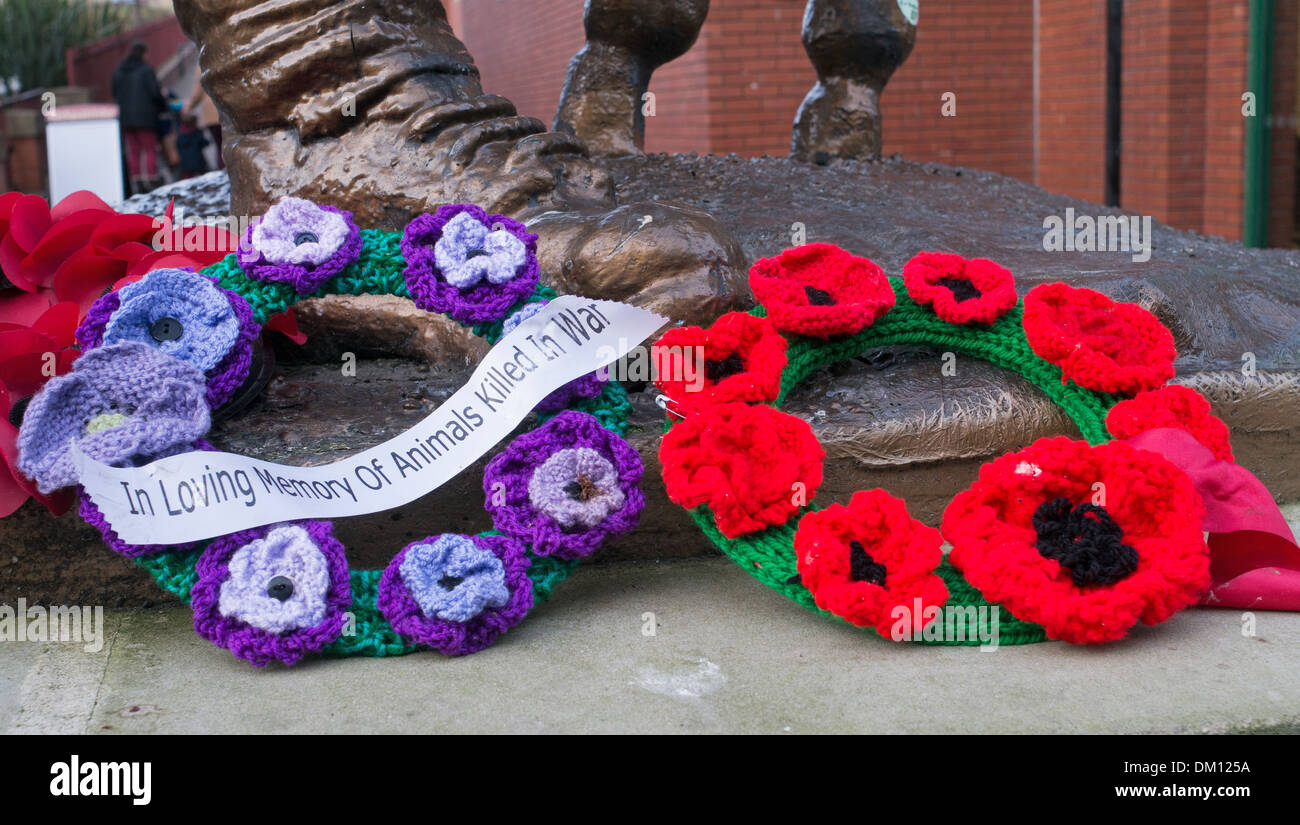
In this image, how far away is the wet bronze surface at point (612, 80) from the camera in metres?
3.63

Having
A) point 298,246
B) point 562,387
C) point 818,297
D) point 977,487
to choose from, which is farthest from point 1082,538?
point 298,246

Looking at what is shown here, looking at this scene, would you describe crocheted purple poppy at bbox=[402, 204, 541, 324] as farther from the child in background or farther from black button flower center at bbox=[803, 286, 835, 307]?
the child in background

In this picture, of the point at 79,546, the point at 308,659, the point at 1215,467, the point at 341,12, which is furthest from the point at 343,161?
the point at 1215,467

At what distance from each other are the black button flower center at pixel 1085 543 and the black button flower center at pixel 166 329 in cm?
129

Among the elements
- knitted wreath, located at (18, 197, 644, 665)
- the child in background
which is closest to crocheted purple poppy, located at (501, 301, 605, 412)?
knitted wreath, located at (18, 197, 644, 665)

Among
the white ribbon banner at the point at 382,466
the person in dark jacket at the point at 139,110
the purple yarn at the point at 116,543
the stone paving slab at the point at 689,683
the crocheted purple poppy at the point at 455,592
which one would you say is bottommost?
the stone paving slab at the point at 689,683

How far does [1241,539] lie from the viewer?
1773 mm

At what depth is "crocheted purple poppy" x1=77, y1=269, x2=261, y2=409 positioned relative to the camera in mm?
1781

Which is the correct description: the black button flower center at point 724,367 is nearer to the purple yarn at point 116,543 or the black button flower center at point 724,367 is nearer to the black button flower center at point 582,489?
the black button flower center at point 582,489

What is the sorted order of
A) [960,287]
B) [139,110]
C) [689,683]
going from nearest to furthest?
1. [689,683]
2. [960,287]
3. [139,110]

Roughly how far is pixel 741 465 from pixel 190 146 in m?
9.14

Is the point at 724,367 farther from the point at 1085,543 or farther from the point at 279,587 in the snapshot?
the point at 279,587

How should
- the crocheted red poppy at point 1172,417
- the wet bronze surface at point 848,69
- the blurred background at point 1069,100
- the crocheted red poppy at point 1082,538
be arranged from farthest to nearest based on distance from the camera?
the blurred background at point 1069,100 → the wet bronze surface at point 848,69 → the crocheted red poppy at point 1172,417 → the crocheted red poppy at point 1082,538

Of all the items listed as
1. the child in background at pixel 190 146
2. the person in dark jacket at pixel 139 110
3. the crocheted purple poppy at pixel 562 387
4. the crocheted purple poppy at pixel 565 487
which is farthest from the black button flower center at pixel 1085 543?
the person in dark jacket at pixel 139 110
